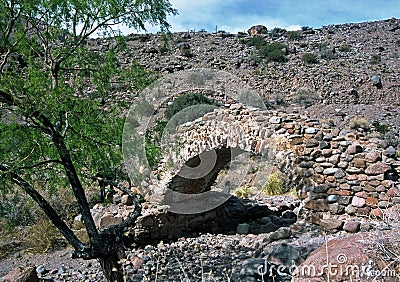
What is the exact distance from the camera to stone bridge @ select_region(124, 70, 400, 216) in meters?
7.22

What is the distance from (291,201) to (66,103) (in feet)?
29.0

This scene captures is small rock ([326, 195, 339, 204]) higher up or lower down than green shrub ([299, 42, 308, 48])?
lower down

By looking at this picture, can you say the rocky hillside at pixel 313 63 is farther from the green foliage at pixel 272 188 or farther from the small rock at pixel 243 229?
the small rock at pixel 243 229

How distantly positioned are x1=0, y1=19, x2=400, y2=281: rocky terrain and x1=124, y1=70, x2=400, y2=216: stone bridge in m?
0.04

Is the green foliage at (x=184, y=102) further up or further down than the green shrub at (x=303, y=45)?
further down

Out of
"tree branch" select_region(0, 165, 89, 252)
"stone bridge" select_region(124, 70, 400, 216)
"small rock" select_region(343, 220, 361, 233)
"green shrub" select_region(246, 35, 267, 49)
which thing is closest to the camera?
"tree branch" select_region(0, 165, 89, 252)

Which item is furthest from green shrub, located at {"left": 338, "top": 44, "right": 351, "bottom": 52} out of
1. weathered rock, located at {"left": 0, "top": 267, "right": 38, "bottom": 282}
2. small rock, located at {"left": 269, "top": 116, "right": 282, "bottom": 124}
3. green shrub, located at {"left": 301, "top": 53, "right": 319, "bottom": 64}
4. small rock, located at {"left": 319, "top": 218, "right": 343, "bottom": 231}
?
weathered rock, located at {"left": 0, "top": 267, "right": 38, "bottom": 282}

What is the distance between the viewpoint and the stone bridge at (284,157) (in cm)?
722

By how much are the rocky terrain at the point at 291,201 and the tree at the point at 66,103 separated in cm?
50

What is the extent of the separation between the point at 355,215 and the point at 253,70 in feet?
62.7

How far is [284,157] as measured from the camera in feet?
28.4

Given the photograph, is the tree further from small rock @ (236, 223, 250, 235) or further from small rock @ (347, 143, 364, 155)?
small rock @ (236, 223, 250, 235)

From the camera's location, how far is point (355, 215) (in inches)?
298

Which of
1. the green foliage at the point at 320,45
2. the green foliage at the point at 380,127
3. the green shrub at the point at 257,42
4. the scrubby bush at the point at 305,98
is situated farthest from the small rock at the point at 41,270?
the green foliage at the point at 320,45
